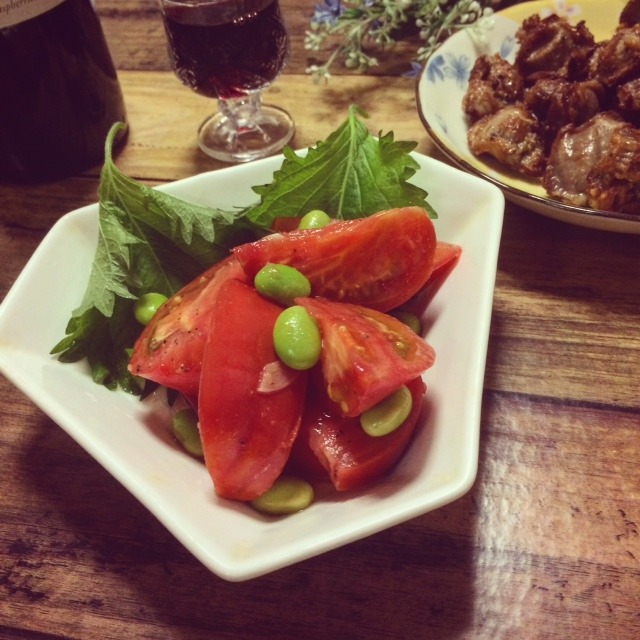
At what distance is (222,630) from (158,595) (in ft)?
0.36

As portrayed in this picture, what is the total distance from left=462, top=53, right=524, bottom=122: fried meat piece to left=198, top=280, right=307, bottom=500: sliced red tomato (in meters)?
0.99

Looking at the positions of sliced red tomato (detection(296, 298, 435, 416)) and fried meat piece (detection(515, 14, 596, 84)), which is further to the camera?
fried meat piece (detection(515, 14, 596, 84))

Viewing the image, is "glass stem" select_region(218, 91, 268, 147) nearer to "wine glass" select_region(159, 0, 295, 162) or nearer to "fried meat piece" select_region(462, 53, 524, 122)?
"wine glass" select_region(159, 0, 295, 162)

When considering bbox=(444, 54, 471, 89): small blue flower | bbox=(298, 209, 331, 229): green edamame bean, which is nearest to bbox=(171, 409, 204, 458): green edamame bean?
bbox=(298, 209, 331, 229): green edamame bean

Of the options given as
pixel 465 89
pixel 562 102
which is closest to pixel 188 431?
pixel 562 102

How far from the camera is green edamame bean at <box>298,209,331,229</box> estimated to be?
1056 millimetres

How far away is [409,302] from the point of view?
3.65ft

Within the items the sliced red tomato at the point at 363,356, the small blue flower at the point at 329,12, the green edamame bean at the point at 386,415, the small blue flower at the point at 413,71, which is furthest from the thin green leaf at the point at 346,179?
the small blue flower at the point at 329,12

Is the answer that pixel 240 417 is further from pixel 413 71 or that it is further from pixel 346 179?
pixel 413 71

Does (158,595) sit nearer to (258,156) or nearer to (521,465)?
(521,465)

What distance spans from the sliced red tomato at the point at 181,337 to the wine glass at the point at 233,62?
0.73 metres

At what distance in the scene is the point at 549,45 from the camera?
5.34 ft

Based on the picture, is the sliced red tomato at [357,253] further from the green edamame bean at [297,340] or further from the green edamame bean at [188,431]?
the green edamame bean at [188,431]

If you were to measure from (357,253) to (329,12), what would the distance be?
1353 mm
